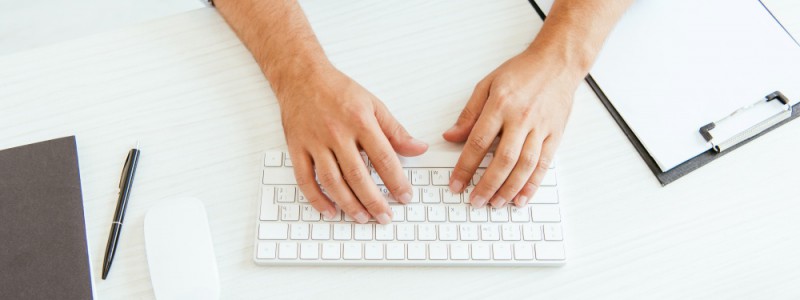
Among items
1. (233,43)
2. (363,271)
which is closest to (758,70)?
(363,271)

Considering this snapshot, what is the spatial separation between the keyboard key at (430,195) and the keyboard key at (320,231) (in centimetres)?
12

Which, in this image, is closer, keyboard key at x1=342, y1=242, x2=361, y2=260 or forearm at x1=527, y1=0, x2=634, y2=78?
keyboard key at x1=342, y1=242, x2=361, y2=260

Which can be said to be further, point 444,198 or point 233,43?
point 233,43

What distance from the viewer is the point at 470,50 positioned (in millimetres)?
791

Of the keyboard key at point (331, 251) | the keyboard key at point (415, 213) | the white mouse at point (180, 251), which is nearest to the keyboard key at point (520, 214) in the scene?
the keyboard key at point (415, 213)

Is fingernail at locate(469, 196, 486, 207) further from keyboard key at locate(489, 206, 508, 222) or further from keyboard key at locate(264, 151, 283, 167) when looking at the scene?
keyboard key at locate(264, 151, 283, 167)

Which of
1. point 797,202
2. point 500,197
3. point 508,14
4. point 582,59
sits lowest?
point 797,202

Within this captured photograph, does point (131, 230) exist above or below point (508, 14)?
below

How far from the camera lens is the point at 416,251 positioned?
0.65 metres

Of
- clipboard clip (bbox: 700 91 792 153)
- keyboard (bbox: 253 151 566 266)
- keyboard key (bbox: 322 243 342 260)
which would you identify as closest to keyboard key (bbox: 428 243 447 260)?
keyboard (bbox: 253 151 566 266)

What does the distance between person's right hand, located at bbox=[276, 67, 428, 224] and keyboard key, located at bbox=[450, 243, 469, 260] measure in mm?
80

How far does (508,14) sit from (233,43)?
398 mm

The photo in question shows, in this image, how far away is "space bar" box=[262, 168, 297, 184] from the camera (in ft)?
2.29

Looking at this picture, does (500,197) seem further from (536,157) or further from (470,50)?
(470,50)
